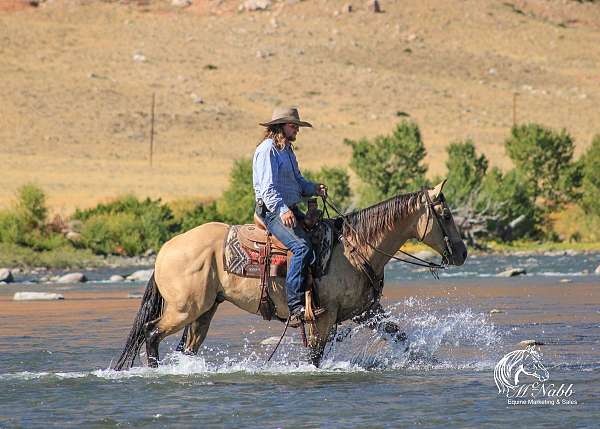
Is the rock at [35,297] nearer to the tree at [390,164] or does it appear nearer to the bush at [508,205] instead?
the bush at [508,205]

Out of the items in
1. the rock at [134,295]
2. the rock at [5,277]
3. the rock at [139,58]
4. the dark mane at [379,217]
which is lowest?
the rock at [5,277]

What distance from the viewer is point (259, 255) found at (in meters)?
12.2

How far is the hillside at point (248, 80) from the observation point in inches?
2707

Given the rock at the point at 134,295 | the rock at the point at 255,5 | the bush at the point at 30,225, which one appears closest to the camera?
the rock at the point at 134,295

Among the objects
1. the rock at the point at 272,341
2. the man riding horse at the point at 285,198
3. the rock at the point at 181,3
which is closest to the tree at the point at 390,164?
the rock at the point at 272,341

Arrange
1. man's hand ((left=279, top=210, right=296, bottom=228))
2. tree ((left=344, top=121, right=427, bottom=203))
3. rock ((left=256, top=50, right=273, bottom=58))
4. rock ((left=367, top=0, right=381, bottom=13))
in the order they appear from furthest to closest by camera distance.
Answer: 1. rock ((left=367, top=0, right=381, bottom=13))
2. rock ((left=256, top=50, right=273, bottom=58))
3. tree ((left=344, top=121, right=427, bottom=203))
4. man's hand ((left=279, top=210, right=296, bottom=228))

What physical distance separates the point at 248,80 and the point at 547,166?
45.5 meters

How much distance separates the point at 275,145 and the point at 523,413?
11.9ft

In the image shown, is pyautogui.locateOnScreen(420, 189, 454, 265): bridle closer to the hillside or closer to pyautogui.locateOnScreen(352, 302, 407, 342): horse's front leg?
pyautogui.locateOnScreen(352, 302, 407, 342): horse's front leg

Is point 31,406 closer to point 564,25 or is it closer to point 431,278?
point 431,278

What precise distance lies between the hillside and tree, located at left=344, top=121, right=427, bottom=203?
9856 millimetres

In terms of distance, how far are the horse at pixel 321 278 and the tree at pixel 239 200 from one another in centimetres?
2636

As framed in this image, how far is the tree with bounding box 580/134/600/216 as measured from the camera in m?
42.7

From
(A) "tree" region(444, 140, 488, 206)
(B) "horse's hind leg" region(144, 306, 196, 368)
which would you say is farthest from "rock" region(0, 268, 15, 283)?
(B) "horse's hind leg" region(144, 306, 196, 368)
